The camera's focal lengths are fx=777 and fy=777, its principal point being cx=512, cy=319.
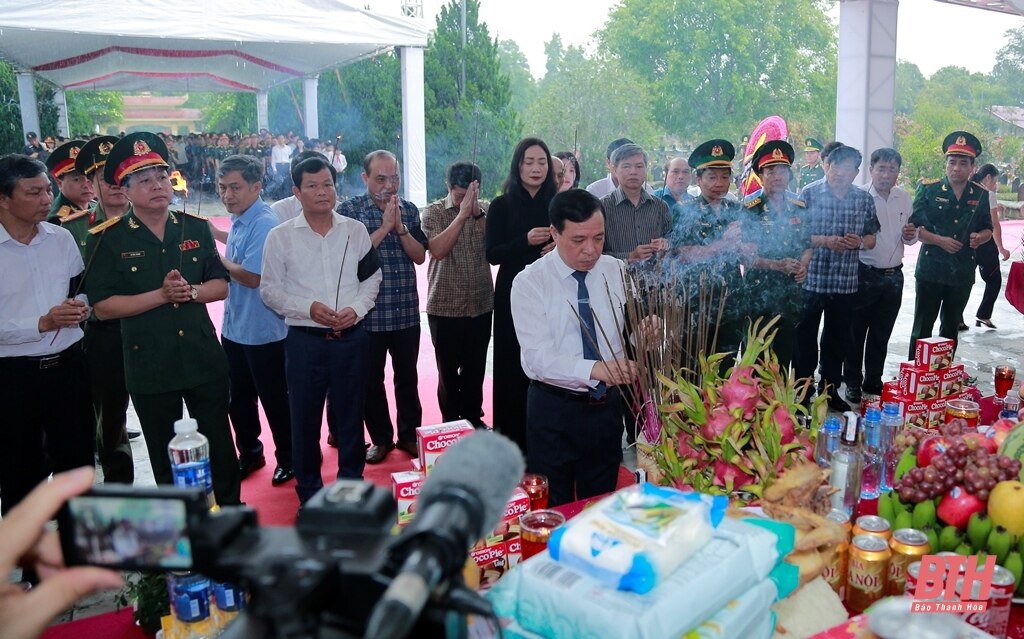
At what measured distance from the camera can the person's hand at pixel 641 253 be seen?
354 centimetres

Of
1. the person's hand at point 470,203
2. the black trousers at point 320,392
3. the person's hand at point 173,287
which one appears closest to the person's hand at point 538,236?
the person's hand at point 470,203

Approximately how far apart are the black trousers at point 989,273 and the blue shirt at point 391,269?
456cm

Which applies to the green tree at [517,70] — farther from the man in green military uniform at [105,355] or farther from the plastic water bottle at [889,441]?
the plastic water bottle at [889,441]

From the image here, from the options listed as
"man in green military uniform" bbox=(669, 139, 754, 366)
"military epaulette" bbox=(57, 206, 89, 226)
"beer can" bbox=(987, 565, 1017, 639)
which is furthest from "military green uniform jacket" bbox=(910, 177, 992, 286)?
"military epaulette" bbox=(57, 206, 89, 226)

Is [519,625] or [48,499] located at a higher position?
[48,499]

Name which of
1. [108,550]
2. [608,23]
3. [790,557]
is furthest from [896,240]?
[608,23]

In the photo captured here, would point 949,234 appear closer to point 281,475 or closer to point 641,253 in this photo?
point 641,253

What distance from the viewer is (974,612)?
1.29m

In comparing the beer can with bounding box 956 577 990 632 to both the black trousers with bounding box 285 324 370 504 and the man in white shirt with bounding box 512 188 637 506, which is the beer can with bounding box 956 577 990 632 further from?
the black trousers with bounding box 285 324 370 504

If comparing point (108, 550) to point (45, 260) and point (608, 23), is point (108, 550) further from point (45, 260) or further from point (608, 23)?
point (608, 23)

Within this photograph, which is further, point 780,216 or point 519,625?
point 780,216

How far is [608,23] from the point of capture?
14.8m

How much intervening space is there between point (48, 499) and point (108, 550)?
2.7 inches

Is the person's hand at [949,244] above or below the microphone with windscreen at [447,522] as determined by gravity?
below
